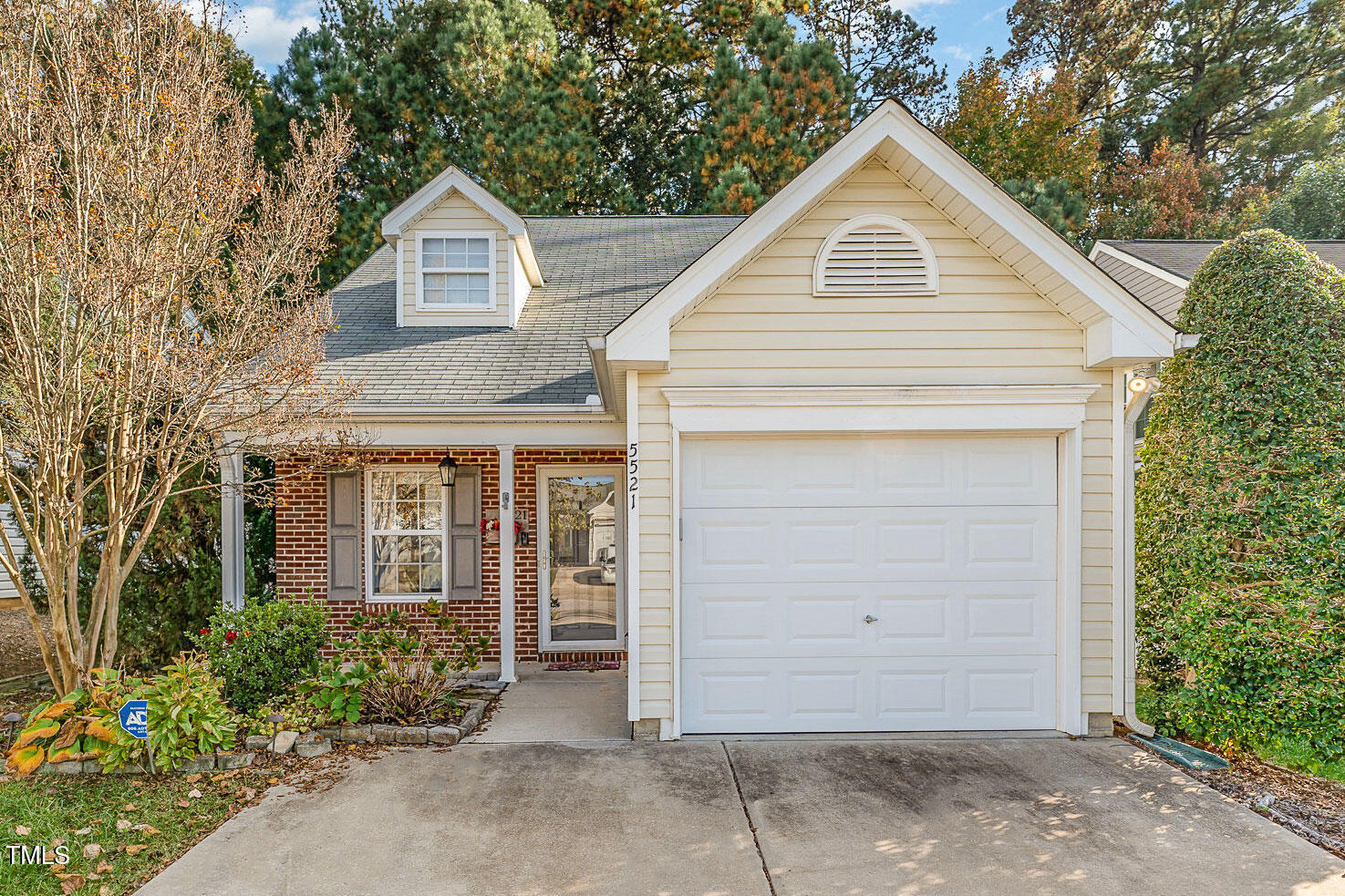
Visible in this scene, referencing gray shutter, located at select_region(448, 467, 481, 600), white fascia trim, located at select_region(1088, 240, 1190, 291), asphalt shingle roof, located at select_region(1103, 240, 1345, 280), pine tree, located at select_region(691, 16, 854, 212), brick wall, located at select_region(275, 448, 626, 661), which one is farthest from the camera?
pine tree, located at select_region(691, 16, 854, 212)

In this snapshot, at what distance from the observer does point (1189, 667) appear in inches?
231

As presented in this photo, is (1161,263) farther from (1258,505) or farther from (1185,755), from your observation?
(1185,755)

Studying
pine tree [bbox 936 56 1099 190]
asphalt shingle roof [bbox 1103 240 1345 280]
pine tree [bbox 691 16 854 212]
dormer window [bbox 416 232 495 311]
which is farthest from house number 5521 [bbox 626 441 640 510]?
pine tree [bbox 936 56 1099 190]

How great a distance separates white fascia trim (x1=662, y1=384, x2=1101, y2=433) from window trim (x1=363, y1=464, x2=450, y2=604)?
407cm

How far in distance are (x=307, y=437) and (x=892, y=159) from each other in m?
5.58

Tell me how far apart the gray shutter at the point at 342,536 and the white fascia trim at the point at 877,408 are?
4707mm

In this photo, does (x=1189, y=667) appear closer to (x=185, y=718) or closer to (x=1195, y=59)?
(x=185, y=718)

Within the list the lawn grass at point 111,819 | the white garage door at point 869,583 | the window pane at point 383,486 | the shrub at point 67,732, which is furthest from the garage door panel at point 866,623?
the window pane at point 383,486

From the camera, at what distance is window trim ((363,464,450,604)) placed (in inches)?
337

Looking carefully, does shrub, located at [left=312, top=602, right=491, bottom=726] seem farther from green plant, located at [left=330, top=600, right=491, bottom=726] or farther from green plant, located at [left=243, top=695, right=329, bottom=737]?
green plant, located at [left=243, top=695, right=329, bottom=737]

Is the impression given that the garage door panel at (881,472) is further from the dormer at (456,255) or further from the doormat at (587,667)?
the dormer at (456,255)

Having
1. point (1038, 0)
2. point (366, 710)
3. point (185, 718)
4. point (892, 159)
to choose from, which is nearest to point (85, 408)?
point (185, 718)

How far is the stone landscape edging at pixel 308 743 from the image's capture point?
514 centimetres

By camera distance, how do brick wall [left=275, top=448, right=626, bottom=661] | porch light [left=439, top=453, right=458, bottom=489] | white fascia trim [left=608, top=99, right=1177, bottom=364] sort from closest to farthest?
1. white fascia trim [left=608, top=99, right=1177, bottom=364]
2. porch light [left=439, top=453, right=458, bottom=489]
3. brick wall [left=275, top=448, right=626, bottom=661]
